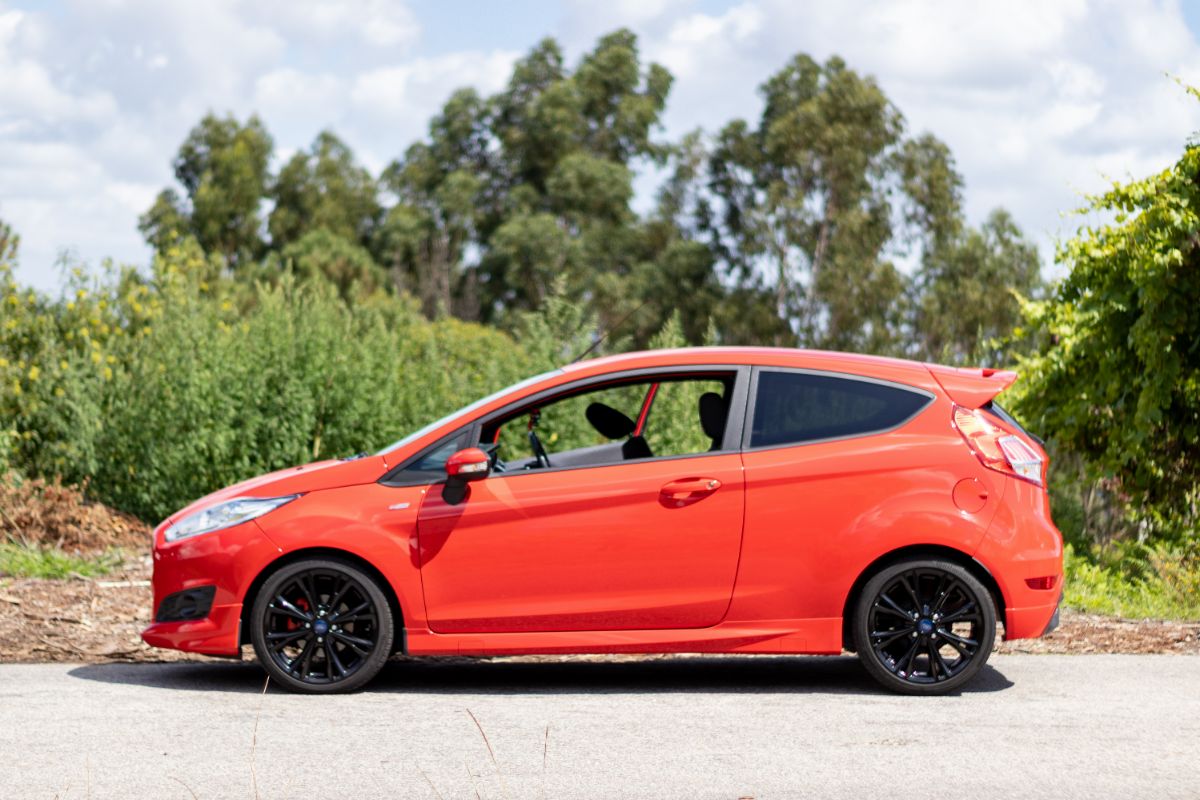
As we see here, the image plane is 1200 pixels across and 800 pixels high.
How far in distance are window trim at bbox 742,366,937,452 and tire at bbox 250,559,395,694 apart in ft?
6.36

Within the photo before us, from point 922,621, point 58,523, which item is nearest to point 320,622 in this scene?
point 922,621

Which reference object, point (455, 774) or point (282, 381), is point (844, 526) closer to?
point (455, 774)

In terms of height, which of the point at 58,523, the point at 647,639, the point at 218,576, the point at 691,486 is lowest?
the point at 647,639

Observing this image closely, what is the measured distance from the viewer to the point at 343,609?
23.8 ft

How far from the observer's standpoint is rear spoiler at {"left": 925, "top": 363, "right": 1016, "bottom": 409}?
7.39m

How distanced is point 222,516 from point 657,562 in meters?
2.13

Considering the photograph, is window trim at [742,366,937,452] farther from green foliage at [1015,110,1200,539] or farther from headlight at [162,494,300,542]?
green foliage at [1015,110,1200,539]

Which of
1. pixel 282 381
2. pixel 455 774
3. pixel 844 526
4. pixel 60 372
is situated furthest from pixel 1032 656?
pixel 60 372

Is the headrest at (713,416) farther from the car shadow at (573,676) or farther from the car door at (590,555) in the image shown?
the car shadow at (573,676)

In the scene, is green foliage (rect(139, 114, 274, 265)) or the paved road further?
green foliage (rect(139, 114, 274, 265))

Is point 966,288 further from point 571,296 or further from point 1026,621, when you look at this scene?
point 1026,621

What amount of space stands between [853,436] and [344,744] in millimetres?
→ 2839

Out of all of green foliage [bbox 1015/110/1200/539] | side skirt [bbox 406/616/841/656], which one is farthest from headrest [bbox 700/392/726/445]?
green foliage [bbox 1015/110/1200/539]

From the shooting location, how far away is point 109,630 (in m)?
9.36
